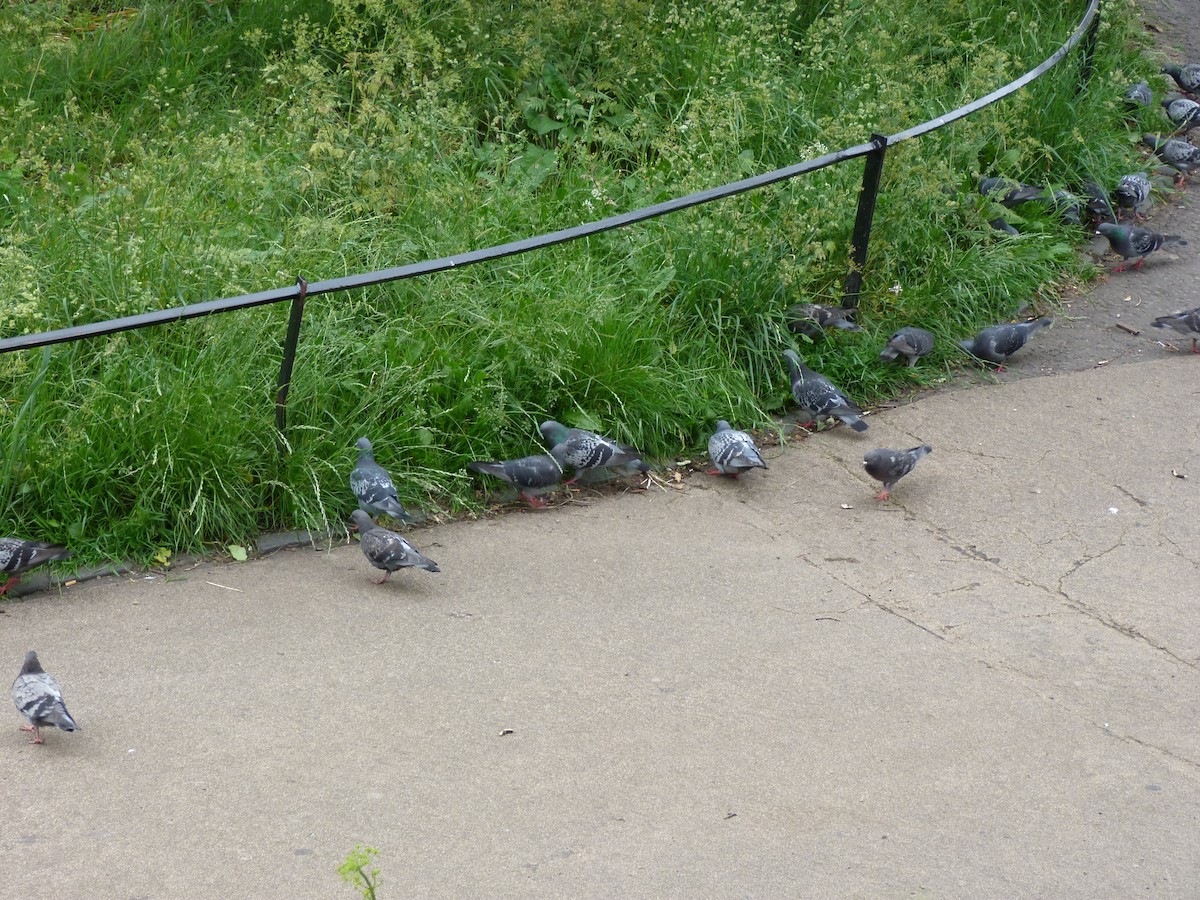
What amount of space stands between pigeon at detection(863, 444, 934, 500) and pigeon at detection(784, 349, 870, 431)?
0.42m

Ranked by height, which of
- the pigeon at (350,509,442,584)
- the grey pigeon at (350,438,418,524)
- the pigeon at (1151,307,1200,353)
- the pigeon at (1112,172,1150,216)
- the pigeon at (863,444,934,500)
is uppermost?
the pigeon at (1112,172,1150,216)

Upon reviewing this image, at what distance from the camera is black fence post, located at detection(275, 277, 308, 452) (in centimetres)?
477

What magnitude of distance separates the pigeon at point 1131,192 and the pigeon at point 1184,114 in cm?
132

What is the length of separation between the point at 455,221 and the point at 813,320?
6.09ft

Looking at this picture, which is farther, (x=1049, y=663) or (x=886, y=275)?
(x=886, y=275)

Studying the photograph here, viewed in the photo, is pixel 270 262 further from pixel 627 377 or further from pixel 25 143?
pixel 25 143

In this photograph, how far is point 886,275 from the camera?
6820 millimetres

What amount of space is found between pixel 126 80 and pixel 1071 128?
598 cm

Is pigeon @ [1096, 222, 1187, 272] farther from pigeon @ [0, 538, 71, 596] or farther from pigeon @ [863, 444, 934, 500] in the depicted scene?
pigeon @ [0, 538, 71, 596]

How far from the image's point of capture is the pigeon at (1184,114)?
30.0 ft

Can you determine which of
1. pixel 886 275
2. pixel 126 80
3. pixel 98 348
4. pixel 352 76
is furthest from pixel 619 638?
pixel 126 80

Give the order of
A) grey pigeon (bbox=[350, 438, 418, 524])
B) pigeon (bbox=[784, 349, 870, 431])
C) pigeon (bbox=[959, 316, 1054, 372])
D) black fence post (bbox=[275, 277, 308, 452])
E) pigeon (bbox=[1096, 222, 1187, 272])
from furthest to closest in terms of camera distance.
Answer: pigeon (bbox=[1096, 222, 1187, 272])
pigeon (bbox=[959, 316, 1054, 372])
pigeon (bbox=[784, 349, 870, 431])
grey pigeon (bbox=[350, 438, 418, 524])
black fence post (bbox=[275, 277, 308, 452])

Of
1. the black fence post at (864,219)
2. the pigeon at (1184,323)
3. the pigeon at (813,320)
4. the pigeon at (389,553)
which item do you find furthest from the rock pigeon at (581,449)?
the pigeon at (1184,323)

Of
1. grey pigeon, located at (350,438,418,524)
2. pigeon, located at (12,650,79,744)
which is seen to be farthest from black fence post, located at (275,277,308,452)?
pigeon, located at (12,650,79,744)
